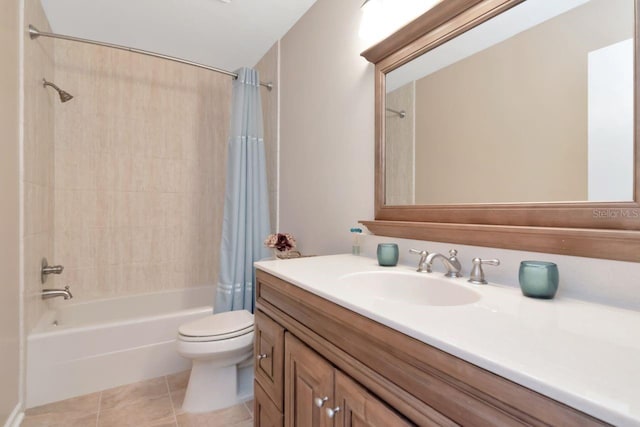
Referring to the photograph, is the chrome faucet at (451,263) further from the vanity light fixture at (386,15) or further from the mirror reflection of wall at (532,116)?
the vanity light fixture at (386,15)

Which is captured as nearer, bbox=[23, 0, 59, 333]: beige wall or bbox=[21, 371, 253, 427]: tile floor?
bbox=[21, 371, 253, 427]: tile floor

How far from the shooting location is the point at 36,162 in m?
1.86

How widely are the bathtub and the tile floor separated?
0.07 metres

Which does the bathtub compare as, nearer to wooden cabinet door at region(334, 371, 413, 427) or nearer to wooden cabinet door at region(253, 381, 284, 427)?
wooden cabinet door at region(253, 381, 284, 427)

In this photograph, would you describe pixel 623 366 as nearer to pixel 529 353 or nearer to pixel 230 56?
pixel 529 353

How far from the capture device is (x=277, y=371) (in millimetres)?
1043

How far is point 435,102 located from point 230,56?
80.5 inches

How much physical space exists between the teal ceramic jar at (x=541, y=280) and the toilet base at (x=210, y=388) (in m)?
1.54

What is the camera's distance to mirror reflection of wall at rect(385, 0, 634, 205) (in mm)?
749

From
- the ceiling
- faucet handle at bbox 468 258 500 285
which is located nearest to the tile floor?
faucet handle at bbox 468 258 500 285

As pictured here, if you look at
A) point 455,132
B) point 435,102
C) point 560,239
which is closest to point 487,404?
point 560,239

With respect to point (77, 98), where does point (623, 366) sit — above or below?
below

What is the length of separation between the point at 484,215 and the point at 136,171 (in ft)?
8.66

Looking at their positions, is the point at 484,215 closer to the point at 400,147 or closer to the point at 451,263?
the point at 451,263
